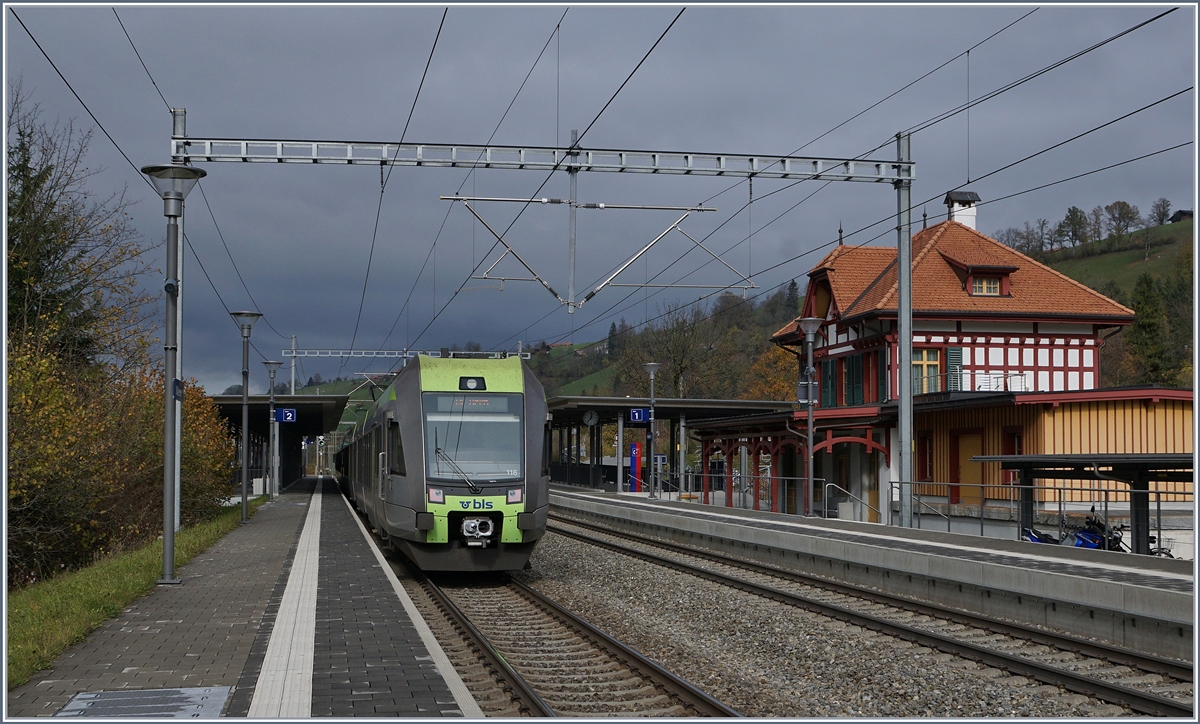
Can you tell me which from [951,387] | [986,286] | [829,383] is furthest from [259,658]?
[829,383]

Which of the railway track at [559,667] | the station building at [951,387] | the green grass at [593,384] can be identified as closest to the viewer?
the railway track at [559,667]

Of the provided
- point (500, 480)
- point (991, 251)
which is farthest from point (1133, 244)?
point (500, 480)

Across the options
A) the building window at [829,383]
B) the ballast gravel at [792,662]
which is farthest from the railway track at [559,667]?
the building window at [829,383]

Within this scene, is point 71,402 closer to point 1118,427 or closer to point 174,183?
point 174,183

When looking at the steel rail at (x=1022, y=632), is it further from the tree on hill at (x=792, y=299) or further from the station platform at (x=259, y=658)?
the tree on hill at (x=792, y=299)

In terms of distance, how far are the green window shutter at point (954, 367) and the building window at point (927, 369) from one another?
33 centimetres

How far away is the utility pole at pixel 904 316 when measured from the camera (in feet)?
71.6

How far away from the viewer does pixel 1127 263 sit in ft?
374

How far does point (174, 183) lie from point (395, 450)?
14.9 ft

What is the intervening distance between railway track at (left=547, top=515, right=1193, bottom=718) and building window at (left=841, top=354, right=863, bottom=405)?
22550mm

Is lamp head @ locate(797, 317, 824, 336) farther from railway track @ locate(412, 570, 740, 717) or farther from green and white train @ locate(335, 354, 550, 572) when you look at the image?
railway track @ locate(412, 570, 740, 717)

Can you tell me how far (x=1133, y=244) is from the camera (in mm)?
118062

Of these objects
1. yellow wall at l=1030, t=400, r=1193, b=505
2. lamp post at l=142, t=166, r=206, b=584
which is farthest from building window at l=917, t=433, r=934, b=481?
lamp post at l=142, t=166, r=206, b=584

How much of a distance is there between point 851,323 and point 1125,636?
92.4ft
